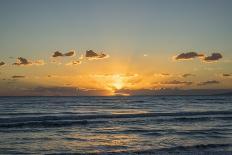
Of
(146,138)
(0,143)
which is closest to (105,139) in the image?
(146,138)

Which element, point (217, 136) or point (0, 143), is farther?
point (217, 136)

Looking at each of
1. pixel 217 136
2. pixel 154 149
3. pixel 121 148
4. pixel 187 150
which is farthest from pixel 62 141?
pixel 217 136

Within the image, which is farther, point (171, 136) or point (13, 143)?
point (171, 136)

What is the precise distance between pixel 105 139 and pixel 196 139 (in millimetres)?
6521

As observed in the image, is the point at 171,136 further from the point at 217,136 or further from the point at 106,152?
the point at 106,152

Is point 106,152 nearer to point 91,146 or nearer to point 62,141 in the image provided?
point 91,146

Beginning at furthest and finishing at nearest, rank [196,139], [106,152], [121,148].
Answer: [196,139] → [121,148] → [106,152]

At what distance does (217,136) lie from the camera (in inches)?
1063

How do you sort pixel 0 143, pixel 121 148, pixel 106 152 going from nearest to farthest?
pixel 106 152, pixel 121 148, pixel 0 143

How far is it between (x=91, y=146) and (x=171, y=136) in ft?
24.1

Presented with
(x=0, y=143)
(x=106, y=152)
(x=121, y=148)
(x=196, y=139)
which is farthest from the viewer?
(x=196, y=139)

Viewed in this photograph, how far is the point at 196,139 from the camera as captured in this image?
2547cm

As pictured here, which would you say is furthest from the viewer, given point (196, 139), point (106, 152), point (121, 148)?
point (196, 139)

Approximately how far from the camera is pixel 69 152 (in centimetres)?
2039
